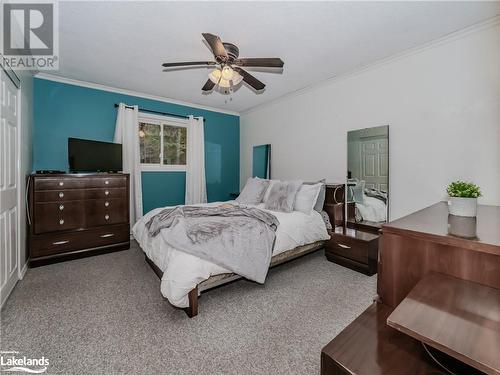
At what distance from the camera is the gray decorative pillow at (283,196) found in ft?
10.3

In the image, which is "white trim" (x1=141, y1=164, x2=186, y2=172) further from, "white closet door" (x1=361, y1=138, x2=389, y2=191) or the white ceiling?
"white closet door" (x1=361, y1=138, x2=389, y2=191)

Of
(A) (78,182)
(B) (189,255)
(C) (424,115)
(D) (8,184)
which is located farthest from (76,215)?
(C) (424,115)

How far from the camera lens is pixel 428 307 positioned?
82 centimetres

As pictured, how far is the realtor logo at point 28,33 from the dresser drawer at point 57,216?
1.62 meters

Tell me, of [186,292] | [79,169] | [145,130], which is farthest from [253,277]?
[145,130]

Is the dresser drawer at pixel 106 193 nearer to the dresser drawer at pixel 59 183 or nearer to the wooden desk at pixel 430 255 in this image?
the dresser drawer at pixel 59 183

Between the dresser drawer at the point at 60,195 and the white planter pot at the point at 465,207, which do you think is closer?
the white planter pot at the point at 465,207

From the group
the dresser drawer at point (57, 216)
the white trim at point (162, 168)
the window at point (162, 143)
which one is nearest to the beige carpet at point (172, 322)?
the dresser drawer at point (57, 216)

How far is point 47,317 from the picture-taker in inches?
73.2

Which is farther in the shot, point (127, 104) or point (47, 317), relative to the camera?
point (127, 104)

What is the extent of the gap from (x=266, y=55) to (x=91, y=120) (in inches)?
118

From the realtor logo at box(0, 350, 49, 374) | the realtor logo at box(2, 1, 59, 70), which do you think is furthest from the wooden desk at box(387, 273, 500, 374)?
the realtor logo at box(2, 1, 59, 70)

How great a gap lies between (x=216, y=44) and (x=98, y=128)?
2.93 m

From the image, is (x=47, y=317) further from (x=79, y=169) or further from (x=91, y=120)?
(x=91, y=120)
